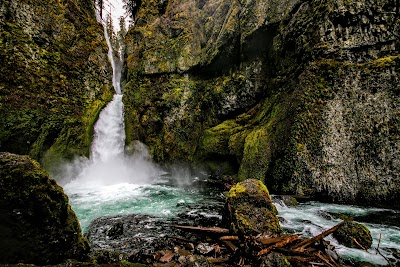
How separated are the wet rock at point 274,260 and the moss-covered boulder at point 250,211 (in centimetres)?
107

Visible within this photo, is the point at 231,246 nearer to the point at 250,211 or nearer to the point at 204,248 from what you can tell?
the point at 204,248

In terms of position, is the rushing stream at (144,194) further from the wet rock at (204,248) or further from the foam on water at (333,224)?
the wet rock at (204,248)

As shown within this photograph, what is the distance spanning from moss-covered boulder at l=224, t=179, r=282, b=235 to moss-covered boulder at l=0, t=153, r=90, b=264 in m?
3.20

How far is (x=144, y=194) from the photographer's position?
1105 centimetres

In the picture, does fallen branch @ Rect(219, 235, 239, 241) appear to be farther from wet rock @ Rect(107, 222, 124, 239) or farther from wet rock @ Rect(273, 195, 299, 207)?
wet rock @ Rect(273, 195, 299, 207)

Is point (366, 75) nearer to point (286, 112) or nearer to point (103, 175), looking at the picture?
point (286, 112)

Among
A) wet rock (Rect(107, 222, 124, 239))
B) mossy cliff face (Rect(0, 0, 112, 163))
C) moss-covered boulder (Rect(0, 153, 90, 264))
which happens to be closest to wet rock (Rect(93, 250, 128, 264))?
moss-covered boulder (Rect(0, 153, 90, 264))

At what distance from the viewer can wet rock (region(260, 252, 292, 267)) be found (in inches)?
148

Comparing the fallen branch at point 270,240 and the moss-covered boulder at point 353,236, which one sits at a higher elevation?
the fallen branch at point 270,240

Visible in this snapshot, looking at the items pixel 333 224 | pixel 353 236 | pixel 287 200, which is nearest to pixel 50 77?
pixel 287 200

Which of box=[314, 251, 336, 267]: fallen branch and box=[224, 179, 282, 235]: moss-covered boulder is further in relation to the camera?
box=[224, 179, 282, 235]: moss-covered boulder

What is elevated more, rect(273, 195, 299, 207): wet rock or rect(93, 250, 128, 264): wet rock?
rect(93, 250, 128, 264): wet rock

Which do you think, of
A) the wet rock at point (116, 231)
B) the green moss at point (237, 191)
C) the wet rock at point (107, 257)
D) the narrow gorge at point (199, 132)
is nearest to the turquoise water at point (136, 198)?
the narrow gorge at point (199, 132)

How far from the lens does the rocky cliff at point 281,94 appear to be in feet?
26.9
